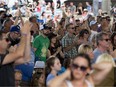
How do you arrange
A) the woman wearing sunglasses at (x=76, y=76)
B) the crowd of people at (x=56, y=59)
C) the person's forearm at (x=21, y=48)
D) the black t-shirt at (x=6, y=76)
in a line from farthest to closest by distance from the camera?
1. the person's forearm at (x=21, y=48)
2. the black t-shirt at (x=6, y=76)
3. the crowd of people at (x=56, y=59)
4. the woman wearing sunglasses at (x=76, y=76)

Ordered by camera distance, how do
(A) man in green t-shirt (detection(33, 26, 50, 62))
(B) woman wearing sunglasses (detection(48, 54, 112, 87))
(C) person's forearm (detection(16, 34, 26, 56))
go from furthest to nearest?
(A) man in green t-shirt (detection(33, 26, 50, 62)) → (C) person's forearm (detection(16, 34, 26, 56)) → (B) woman wearing sunglasses (detection(48, 54, 112, 87))

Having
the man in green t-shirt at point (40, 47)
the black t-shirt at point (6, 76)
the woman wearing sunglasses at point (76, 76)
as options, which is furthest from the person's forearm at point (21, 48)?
the man in green t-shirt at point (40, 47)

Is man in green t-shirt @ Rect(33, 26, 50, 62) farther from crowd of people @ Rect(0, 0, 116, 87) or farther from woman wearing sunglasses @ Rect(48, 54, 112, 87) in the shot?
woman wearing sunglasses @ Rect(48, 54, 112, 87)

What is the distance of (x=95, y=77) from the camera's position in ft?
17.5

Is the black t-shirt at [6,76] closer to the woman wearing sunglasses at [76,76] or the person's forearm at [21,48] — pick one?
the person's forearm at [21,48]

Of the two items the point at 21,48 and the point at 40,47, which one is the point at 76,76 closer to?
the point at 21,48

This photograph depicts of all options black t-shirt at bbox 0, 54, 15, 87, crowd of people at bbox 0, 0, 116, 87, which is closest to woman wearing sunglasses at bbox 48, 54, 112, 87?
crowd of people at bbox 0, 0, 116, 87

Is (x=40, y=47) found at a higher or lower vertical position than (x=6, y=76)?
lower

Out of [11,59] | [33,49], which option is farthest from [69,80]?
[33,49]

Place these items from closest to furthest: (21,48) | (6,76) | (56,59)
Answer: (6,76) → (21,48) → (56,59)

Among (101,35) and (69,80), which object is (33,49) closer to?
(101,35)

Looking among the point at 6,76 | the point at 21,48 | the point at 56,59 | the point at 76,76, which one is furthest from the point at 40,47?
the point at 76,76

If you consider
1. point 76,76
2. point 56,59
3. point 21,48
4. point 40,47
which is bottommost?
point 40,47

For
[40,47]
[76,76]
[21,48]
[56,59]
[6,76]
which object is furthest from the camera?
[40,47]
